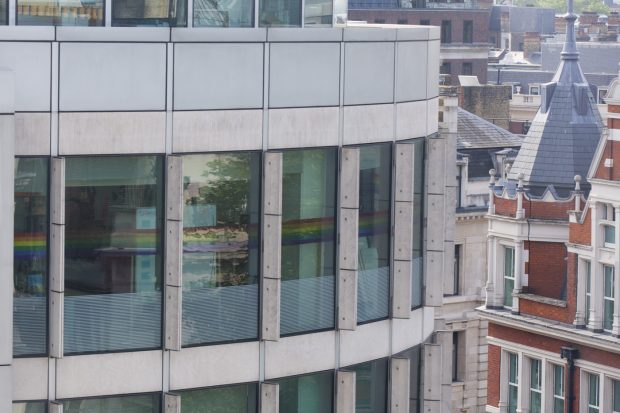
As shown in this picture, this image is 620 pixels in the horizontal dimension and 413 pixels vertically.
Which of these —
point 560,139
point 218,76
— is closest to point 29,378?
point 218,76

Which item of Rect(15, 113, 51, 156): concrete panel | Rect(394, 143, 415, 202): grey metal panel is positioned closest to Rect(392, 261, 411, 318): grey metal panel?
Rect(394, 143, 415, 202): grey metal panel

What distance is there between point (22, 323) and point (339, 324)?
17.2ft

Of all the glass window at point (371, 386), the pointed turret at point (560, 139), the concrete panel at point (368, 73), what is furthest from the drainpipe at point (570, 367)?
the concrete panel at point (368, 73)

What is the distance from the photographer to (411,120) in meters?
33.1

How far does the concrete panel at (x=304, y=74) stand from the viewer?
99.5 feet

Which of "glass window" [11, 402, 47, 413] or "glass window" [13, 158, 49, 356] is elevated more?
"glass window" [13, 158, 49, 356]

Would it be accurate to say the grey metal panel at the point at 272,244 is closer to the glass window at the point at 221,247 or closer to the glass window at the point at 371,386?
the glass window at the point at 221,247

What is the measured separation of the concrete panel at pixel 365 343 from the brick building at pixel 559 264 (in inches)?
1488

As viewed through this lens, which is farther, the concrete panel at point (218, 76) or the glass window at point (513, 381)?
Result: the glass window at point (513, 381)

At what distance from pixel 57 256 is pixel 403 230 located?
6.29 meters

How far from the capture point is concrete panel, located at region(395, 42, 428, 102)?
107 ft

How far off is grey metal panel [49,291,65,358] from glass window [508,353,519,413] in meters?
48.4

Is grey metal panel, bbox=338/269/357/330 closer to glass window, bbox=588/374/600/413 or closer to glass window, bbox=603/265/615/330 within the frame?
glass window, bbox=603/265/615/330

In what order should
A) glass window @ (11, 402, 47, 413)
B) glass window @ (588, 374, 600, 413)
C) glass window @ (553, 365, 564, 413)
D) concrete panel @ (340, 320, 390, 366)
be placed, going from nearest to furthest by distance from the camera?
glass window @ (11, 402, 47, 413) → concrete panel @ (340, 320, 390, 366) → glass window @ (588, 374, 600, 413) → glass window @ (553, 365, 564, 413)
